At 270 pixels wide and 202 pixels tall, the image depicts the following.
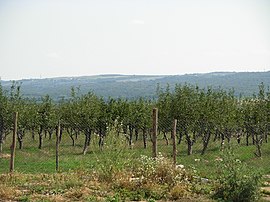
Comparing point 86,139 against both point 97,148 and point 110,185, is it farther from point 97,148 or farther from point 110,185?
point 110,185

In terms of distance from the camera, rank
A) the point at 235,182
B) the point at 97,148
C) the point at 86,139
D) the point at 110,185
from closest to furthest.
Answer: the point at 235,182 < the point at 110,185 < the point at 97,148 < the point at 86,139

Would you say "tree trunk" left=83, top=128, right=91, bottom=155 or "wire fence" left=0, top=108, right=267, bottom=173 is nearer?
"wire fence" left=0, top=108, right=267, bottom=173

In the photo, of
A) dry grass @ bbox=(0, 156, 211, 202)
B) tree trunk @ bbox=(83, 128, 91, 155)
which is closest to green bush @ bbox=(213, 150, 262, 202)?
dry grass @ bbox=(0, 156, 211, 202)

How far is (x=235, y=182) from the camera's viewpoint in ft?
31.2

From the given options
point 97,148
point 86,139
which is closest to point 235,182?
point 97,148

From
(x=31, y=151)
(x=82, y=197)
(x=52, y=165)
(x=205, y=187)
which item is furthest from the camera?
(x=31, y=151)

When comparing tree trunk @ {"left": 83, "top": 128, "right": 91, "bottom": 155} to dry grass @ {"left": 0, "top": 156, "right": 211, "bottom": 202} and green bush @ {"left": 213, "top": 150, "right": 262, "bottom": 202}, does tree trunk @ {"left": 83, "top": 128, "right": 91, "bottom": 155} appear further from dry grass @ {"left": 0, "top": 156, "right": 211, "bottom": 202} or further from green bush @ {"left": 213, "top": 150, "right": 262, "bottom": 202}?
green bush @ {"left": 213, "top": 150, "right": 262, "bottom": 202}

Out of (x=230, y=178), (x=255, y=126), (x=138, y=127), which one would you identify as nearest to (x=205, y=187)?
(x=230, y=178)

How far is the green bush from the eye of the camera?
9266 mm

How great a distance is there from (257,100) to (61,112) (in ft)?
57.4

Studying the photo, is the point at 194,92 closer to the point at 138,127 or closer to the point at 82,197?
the point at 138,127

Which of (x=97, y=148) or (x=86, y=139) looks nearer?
(x=97, y=148)

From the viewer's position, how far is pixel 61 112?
119ft

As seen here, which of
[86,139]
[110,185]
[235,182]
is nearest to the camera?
[235,182]
